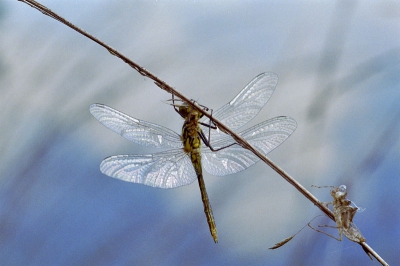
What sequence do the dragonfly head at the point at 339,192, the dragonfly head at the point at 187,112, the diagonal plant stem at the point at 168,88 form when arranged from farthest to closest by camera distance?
1. the dragonfly head at the point at 187,112
2. the dragonfly head at the point at 339,192
3. the diagonal plant stem at the point at 168,88

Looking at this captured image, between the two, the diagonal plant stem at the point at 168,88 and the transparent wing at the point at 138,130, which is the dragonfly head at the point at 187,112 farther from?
the diagonal plant stem at the point at 168,88

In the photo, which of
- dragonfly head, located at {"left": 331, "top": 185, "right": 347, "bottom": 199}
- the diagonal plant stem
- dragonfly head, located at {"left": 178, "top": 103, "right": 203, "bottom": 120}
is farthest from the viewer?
dragonfly head, located at {"left": 178, "top": 103, "right": 203, "bottom": 120}

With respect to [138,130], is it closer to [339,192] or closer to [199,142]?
[199,142]

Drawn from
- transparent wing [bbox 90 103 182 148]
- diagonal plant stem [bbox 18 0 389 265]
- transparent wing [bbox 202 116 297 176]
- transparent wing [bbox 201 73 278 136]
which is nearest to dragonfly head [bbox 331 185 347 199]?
diagonal plant stem [bbox 18 0 389 265]

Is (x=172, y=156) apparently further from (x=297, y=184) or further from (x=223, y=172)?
(x=297, y=184)

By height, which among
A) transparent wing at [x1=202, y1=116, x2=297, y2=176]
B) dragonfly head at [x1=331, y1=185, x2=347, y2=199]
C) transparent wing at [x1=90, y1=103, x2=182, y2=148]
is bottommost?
dragonfly head at [x1=331, y1=185, x2=347, y2=199]

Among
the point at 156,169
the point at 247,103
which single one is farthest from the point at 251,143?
the point at 156,169

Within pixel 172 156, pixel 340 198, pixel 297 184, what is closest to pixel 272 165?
pixel 297 184

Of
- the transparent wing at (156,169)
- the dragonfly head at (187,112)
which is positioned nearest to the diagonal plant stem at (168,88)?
the dragonfly head at (187,112)

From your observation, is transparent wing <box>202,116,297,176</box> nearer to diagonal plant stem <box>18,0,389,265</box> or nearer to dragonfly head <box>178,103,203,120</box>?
dragonfly head <box>178,103,203,120</box>

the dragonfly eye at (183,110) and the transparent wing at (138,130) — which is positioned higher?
the transparent wing at (138,130)
